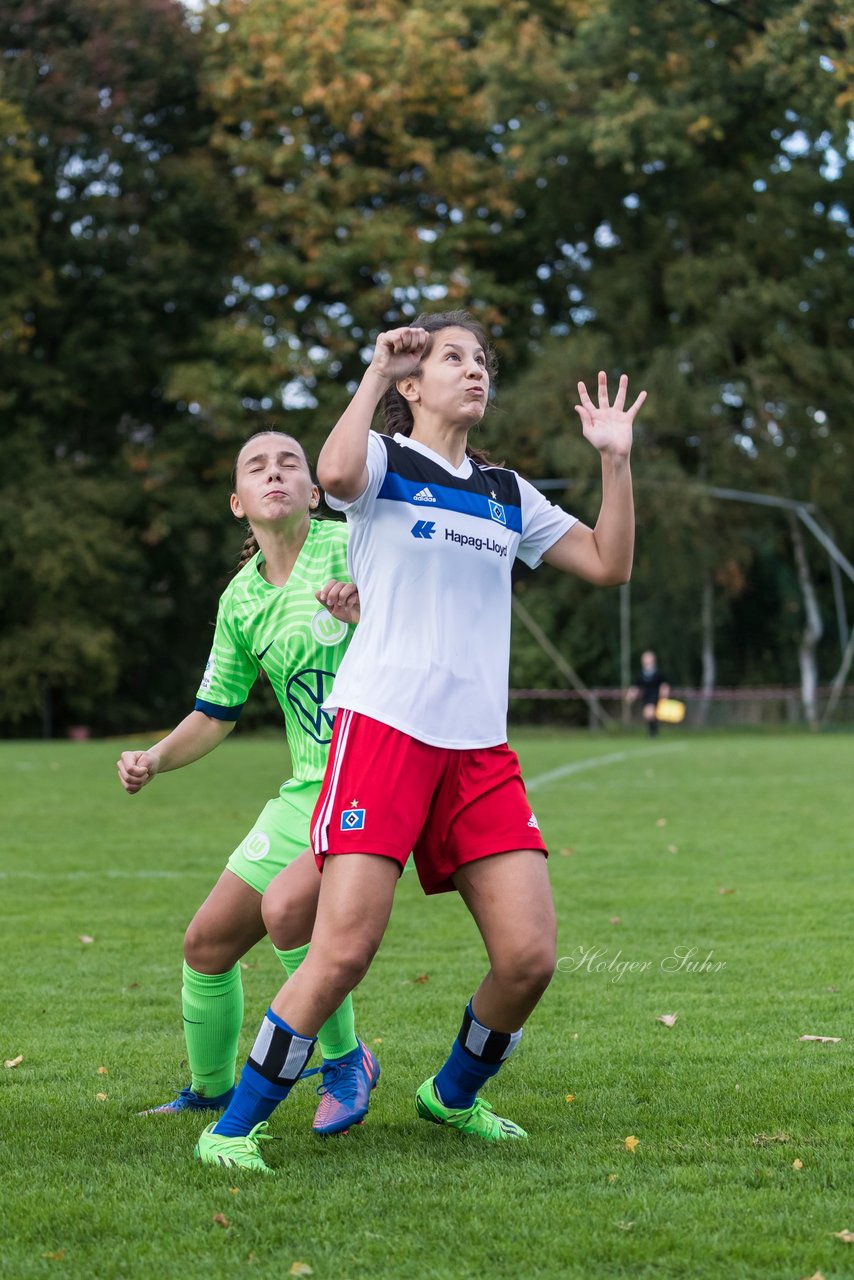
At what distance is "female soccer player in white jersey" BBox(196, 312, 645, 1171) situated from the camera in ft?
12.7

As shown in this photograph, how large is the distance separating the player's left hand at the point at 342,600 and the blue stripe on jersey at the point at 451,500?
26 centimetres

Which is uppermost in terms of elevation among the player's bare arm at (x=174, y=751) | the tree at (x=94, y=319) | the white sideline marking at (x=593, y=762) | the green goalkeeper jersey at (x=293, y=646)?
the tree at (x=94, y=319)

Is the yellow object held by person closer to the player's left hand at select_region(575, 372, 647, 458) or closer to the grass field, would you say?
the grass field

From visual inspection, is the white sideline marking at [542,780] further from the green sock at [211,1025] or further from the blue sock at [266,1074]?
the blue sock at [266,1074]

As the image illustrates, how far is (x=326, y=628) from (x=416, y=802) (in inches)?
33.7

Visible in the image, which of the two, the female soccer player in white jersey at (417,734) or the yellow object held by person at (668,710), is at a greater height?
the female soccer player in white jersey at (417,734)

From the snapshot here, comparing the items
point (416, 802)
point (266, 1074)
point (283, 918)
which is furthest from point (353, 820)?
point (266, 1074)

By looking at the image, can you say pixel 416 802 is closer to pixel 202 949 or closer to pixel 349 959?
pixel 349 959

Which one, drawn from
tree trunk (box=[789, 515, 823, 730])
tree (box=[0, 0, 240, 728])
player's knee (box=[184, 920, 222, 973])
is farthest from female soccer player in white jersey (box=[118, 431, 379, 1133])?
tree trunk (box=[789, 515, 823, 730])

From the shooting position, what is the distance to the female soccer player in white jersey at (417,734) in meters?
3.87

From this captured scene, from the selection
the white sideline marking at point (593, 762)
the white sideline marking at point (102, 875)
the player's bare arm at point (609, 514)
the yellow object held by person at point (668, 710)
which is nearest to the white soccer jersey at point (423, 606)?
the player's bare arm at point (609, 514)

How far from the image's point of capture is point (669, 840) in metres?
11.7

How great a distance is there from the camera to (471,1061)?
4.21 metres

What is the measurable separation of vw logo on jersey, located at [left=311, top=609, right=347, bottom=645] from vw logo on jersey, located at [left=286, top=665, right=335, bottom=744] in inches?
3.7
